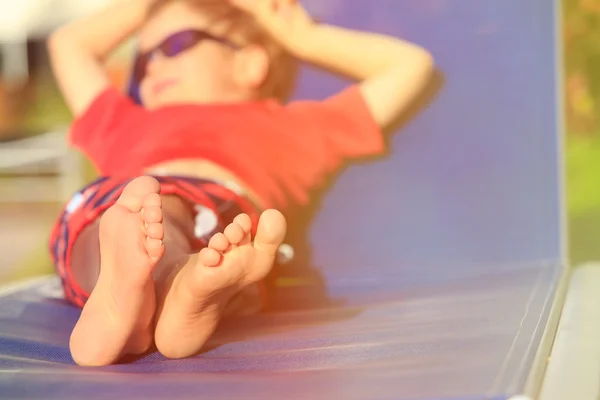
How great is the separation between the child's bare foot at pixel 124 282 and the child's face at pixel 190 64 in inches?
20.9

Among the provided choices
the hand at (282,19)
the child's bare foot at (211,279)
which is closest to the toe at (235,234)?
the child's bare foot at (211,279)

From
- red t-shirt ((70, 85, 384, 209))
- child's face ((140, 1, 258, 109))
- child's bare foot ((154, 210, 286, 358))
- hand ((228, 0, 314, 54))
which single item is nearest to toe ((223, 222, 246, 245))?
child's bare foot ((154, 210, 286, 358))

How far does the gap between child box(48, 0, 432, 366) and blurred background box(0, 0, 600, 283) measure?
0.67 ft

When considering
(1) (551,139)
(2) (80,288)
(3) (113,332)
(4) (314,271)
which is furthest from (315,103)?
(3) (113,332)

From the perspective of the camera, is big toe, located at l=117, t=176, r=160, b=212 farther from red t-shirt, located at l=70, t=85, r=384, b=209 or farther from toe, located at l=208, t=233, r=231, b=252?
red t-shirt, located at l=70, t=85, r=384, b=209

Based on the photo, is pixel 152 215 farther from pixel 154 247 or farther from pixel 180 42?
pixel 180 42

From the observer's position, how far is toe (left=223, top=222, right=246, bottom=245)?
0.66m

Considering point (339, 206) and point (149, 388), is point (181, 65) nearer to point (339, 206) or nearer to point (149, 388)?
point (339, 206)

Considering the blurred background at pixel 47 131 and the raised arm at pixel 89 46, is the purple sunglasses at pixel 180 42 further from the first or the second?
the blurred background at pixel 47 131

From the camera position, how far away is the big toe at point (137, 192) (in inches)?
26.2

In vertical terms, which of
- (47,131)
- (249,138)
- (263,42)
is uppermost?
(263,42)

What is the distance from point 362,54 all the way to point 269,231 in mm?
666

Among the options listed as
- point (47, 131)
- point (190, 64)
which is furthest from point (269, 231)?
point (47, 131)

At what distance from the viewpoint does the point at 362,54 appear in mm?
1247
